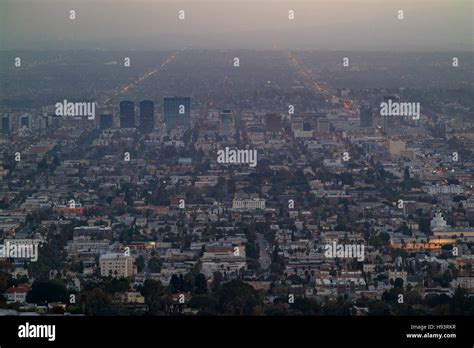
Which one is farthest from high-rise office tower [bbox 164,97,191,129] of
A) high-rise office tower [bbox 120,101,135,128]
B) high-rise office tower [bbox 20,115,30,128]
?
high-rise office tower [bbox 20,115,30,128]

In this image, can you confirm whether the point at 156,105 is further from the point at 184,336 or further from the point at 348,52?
the point at 184,336

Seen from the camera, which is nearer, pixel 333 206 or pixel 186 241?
pixel 186 241

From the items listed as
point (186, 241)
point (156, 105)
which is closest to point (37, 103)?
point (156, 105)

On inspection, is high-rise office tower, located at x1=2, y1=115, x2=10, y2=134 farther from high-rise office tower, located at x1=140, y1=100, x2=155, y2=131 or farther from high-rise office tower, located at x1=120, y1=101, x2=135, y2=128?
high-rise office tower, located at x1=140, y1=100, x2=155, y2=131

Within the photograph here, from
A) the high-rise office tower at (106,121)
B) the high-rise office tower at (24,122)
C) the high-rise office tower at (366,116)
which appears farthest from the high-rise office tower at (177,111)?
the high-rise office tower at (366,116)

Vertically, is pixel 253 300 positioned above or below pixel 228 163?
below

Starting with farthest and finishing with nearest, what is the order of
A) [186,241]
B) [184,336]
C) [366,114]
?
1. [366,114]
2. [186,241]
3. [184,336]

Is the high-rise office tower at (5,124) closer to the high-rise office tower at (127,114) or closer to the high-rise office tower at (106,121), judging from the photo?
the high-rise office tower at (106,121)
